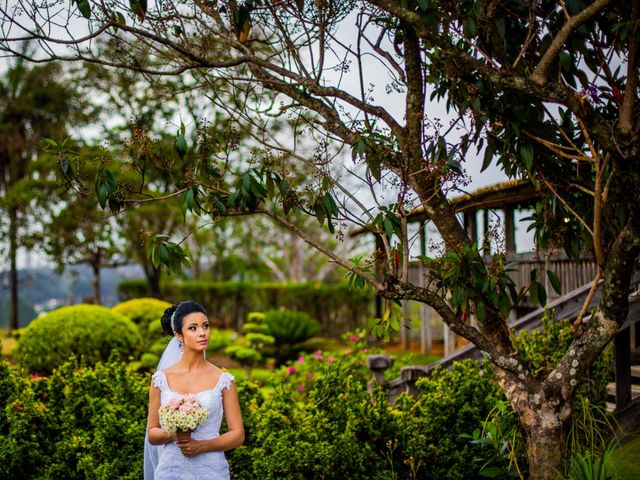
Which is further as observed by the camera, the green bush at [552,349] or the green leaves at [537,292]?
the green bush at [552,349]

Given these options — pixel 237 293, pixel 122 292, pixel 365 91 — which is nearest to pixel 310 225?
pixel 237 293

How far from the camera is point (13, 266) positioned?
907 inches

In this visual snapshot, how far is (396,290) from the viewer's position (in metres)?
4.32

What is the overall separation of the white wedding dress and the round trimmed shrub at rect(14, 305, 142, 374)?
8079mm

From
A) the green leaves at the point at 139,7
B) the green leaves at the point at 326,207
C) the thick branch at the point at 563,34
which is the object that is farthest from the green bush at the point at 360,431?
the green leaves at the point at 139,7

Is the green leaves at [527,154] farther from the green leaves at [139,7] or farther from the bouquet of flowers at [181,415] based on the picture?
the green leaves at [139,7]

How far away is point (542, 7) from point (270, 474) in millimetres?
3745

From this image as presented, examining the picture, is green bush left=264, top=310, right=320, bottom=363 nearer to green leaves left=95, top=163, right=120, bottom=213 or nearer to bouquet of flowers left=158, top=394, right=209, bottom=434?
green leaves left=95, top=163, right=120, bottom=213

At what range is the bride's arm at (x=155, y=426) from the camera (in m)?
3.60

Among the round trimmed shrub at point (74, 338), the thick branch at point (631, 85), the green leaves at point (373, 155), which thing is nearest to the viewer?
the thick branch at point (631, 85)

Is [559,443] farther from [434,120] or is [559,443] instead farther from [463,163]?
[434,120]

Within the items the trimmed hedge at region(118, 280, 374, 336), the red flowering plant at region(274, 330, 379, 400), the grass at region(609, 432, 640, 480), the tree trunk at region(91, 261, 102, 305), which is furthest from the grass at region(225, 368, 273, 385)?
the grass at region(609, 432, 640, 480)

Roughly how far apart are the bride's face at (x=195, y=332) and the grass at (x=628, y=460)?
2869 mm

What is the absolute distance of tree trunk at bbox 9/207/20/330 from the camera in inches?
830
